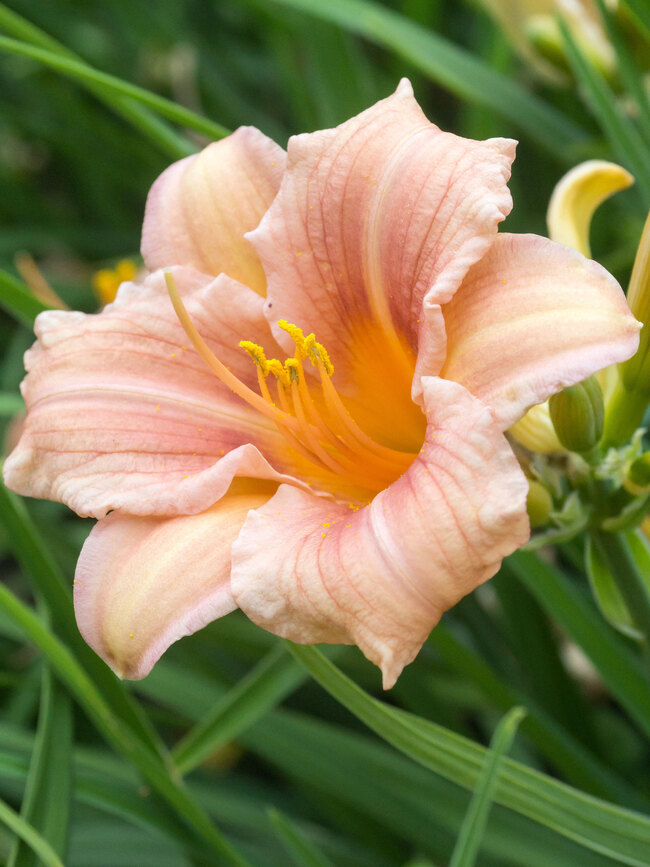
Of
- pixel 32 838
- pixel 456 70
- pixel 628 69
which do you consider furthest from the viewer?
pixel 456 70

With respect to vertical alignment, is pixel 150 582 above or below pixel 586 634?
above

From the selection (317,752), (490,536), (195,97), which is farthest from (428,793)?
(195,97)

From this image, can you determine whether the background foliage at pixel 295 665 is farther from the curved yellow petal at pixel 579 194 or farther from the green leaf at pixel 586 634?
the curved yellow petal at pixel 579 194

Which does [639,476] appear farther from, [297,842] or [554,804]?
[297,842]

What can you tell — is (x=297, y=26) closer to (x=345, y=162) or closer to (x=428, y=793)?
(x=345, y=162)

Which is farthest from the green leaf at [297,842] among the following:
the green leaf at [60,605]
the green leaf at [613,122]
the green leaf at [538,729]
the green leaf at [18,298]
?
the green leaf at [613,122]

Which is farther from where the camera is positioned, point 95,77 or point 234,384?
point 95,77

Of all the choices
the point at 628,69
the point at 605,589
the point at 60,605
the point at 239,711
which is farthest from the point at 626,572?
the point at 628,69
